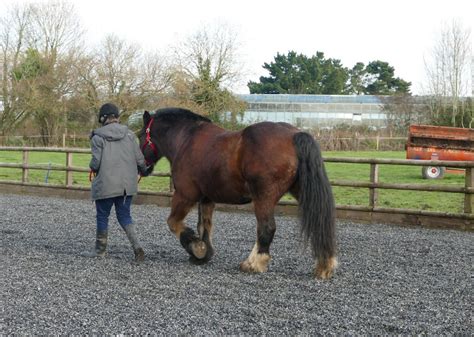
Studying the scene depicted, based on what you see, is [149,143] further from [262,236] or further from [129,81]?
[129,81]

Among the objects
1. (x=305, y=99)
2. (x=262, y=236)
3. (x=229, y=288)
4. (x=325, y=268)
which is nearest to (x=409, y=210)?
(x=325, y=268)

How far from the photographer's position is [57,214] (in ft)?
33.2

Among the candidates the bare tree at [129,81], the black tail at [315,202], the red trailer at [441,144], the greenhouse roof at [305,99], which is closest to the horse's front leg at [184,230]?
the black tail at [315,202]

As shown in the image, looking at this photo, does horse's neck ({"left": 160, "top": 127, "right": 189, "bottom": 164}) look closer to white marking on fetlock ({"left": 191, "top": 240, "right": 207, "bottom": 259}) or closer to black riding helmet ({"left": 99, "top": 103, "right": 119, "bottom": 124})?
black riding helmet ({"left": 99, "top": 103, "right": 119, "bottom": 124})

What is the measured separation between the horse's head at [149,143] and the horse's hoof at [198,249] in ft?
4.36

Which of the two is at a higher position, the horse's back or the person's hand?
the horse's back

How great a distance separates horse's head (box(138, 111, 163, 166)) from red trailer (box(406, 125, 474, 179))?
40.8 ft

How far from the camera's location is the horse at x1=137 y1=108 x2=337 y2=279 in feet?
18.0

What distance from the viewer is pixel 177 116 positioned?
22.3ft

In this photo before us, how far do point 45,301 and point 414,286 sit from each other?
3.02 m

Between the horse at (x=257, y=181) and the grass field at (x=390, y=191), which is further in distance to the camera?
the grass field at (x=390, y=191)

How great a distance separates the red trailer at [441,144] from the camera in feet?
57.4

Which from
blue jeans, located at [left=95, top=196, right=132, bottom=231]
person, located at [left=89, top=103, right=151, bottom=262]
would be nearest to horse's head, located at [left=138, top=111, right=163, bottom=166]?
person, located at [left=89, top=103, right=151, bottom=262]

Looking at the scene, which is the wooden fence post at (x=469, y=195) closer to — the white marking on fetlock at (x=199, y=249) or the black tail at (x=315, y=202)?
the black tail at (x=315, y=202)
